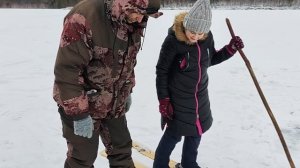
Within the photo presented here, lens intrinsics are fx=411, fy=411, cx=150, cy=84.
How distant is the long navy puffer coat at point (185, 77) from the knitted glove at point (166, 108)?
0.03 m

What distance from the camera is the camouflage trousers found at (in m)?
2.45

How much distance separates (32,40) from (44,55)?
1.38m

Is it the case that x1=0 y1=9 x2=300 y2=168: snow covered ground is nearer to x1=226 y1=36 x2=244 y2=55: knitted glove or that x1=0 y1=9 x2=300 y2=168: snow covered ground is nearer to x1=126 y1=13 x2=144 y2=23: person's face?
x1=226 y1=36 x2=244 y2=55: knitted glove

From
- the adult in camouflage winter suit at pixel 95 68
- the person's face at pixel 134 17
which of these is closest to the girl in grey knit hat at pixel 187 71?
the adult in camouflage winter suit at pixel 95 68

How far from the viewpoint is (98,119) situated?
253 cm

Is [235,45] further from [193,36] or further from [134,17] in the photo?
[134,17]

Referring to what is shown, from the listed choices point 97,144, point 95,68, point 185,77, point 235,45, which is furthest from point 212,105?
point 95,68

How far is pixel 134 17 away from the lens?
7.10 feet

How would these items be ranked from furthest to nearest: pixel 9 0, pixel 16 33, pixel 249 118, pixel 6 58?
1. pixel 9 0
2. pixel 16 33
3. pixel 6 58
4. pixel 249 118

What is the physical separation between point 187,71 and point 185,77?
0.15 ft

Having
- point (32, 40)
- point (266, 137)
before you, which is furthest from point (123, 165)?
point (32, 40)

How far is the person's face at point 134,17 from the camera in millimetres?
2141

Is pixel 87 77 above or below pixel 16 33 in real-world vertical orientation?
above

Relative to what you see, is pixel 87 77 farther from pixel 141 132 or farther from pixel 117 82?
pixel 141 132
